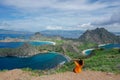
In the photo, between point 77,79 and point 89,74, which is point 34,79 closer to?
point 77,79

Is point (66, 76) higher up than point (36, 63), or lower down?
higher up

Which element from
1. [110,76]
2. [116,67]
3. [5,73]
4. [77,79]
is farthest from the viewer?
[116,67]

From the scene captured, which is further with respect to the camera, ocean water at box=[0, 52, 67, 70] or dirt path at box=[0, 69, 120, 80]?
ocean water at box=[0, 52, 67, 70]

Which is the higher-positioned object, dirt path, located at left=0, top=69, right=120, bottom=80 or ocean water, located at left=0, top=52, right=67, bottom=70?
dirt path, located at left=0, top=69, right=120, bottom=80

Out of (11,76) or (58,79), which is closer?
(58,79)

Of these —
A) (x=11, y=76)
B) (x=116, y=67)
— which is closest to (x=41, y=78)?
(x=11, y=76)

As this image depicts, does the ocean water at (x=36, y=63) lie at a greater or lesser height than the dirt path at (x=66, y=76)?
lesser

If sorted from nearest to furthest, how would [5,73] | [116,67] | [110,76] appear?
[110,76]
[5,73]
[116,67]

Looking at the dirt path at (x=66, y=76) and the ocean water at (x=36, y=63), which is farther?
the ocean water at (x=36, y=63)

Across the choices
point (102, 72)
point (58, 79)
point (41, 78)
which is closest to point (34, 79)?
point (41, 78)

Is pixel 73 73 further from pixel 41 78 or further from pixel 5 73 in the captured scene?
pixel 5 73

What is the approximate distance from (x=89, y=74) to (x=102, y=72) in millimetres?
1768

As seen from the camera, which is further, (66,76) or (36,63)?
(36,63)

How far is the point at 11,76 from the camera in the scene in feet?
68.8
